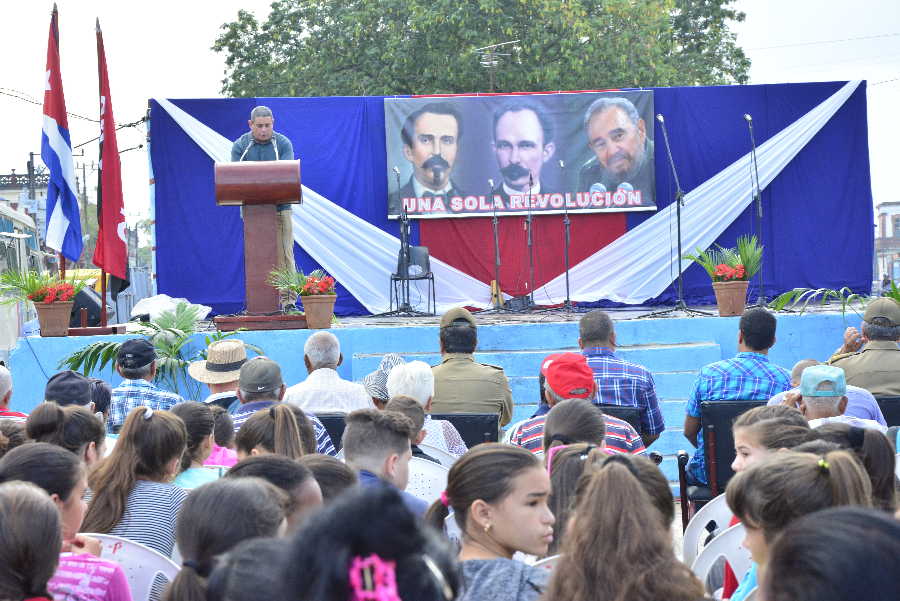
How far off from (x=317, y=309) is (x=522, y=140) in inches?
198

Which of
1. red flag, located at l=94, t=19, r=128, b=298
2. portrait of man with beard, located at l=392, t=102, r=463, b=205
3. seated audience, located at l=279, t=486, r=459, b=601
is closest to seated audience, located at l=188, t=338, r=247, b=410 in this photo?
red flag, located at l=94, t=19, r=128, b=298

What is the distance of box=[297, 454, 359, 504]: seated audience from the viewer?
2600 mm

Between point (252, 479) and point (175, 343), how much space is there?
5.32m

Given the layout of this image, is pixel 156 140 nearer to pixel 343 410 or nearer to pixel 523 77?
pixel 343 410

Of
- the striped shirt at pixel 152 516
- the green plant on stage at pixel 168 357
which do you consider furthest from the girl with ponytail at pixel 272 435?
the green plant on stage at pixel 168 357

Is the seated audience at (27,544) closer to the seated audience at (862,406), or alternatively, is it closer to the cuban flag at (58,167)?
the seated audience at (862,406)

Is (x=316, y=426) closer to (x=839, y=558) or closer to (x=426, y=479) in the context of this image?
(x=426, y=479)

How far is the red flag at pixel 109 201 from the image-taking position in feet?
26.2

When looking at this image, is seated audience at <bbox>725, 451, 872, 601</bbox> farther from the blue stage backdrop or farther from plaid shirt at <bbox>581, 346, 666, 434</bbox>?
the blue stage backdrop

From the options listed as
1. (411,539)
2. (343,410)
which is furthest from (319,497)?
(343,410)

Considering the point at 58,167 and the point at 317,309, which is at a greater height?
the point at 58,167

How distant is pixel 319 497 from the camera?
2445mm

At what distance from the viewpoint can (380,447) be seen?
3.01m

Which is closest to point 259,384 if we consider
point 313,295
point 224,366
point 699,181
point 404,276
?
point 224,366
